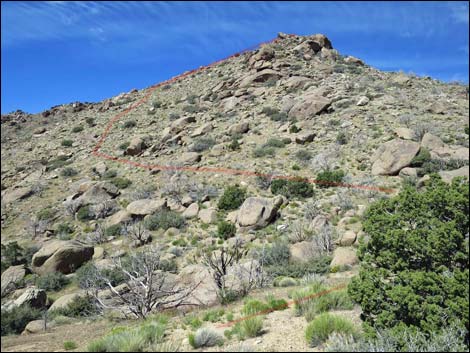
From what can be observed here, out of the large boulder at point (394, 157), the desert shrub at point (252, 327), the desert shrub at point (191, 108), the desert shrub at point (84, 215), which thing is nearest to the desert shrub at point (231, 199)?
the desert shrub at point (84, 215)

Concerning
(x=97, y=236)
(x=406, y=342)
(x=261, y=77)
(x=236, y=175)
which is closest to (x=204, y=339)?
(x=406, y=342)

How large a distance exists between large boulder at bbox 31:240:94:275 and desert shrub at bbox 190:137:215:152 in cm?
1310

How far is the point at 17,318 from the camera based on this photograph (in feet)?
29.8

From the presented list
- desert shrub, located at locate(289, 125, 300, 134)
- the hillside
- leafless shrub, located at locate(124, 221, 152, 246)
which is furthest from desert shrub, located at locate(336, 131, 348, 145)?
leafless shrub, located at locate(124, 221, 152, 246)

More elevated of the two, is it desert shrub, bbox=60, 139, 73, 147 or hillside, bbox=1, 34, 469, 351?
desert shrub, bbox=60, 139, 73, 147

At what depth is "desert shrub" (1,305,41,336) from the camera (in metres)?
8.72

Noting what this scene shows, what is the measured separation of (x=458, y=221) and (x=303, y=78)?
32.2 metres

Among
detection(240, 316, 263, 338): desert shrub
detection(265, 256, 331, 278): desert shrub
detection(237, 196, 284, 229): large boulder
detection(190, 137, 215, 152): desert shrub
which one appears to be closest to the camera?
detection(240, 316, 263, 338): desert shrub

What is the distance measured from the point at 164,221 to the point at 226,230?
3.86 m

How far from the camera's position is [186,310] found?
8.95 metres

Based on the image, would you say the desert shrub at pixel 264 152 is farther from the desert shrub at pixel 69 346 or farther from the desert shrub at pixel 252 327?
the desert shrub at pixel 69 346

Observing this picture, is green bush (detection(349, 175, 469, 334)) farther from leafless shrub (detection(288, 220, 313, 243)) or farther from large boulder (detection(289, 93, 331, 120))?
large boulder (detection(289, 93, 331, 120))

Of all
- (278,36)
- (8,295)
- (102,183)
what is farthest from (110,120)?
(8,295)

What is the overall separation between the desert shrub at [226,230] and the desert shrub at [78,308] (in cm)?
658
